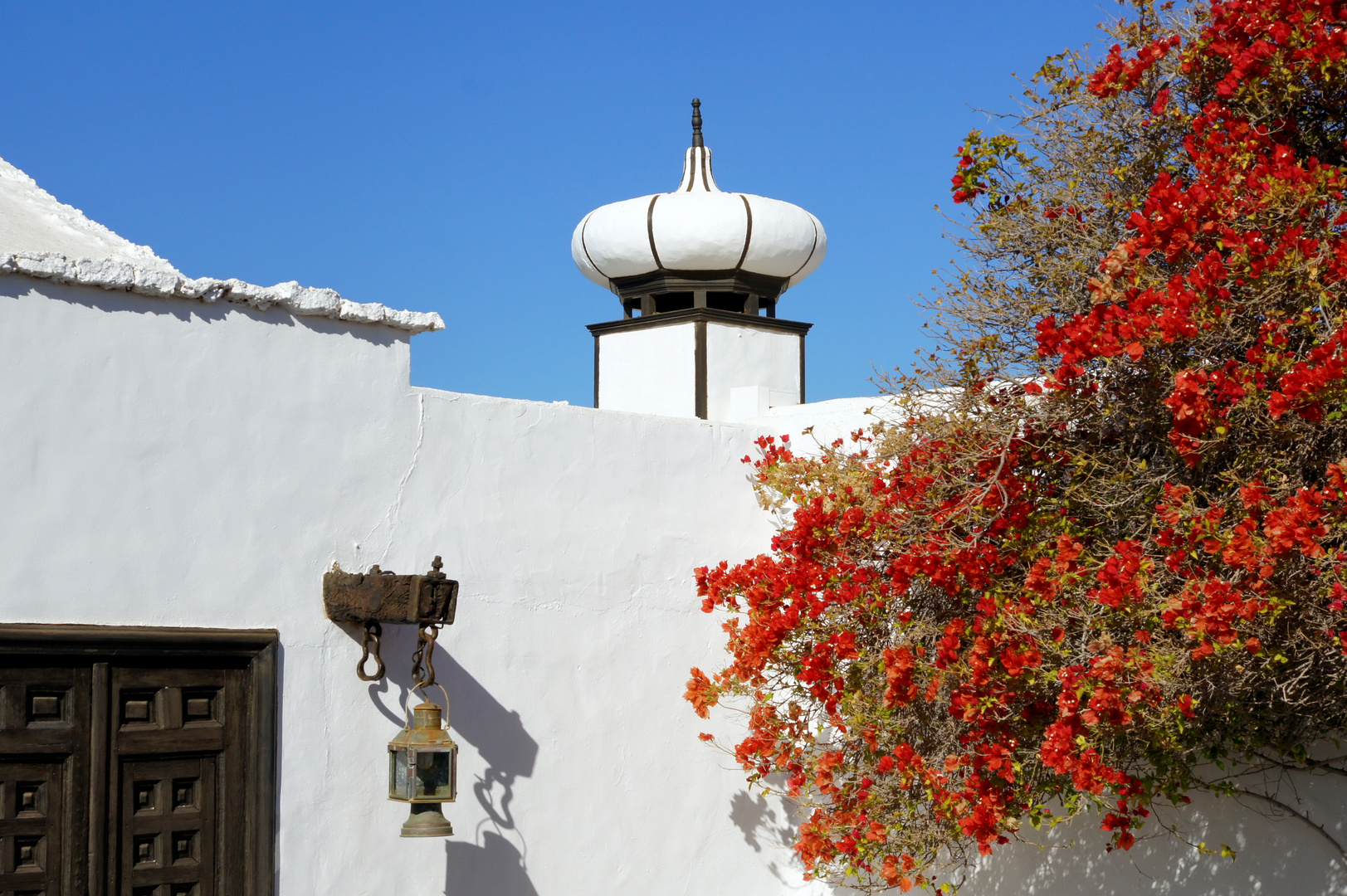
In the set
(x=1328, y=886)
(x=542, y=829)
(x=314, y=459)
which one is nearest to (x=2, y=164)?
(x=314, y=459)

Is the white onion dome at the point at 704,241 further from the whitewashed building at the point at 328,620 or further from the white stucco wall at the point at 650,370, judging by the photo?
the whitewashed building at the point at 328,620

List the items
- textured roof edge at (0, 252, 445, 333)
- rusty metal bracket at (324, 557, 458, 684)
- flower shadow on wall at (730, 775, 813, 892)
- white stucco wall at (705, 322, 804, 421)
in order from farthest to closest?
white stucco wall at (705, 322, 804, 421) → flower shadow on wall at (730, 775, 813, 892) → rusty metal bracket at (324, 557, 458, 684) → textured roof edge at (0, 252, 445, 333)

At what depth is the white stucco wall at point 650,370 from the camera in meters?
8.08

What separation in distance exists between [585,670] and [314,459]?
150cm

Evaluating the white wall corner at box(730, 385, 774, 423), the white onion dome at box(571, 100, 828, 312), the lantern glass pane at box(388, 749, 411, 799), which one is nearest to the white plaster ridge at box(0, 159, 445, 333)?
the lantern glass pane at box(388, 749, 411, 799)

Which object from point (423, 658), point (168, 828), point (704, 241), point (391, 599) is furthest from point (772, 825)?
point (704, 241)

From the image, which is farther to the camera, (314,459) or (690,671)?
(690,671)

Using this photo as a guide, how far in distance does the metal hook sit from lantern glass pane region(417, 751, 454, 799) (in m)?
0.39

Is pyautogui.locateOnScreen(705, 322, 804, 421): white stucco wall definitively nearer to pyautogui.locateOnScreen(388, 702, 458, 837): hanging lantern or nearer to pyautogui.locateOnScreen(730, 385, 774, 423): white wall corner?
pyautogui.locateOnScreen(730, 385, 774, 423): white wall corner

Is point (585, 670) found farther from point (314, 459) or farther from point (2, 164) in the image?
point (2, 164)

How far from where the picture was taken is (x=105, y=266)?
4.70 meters

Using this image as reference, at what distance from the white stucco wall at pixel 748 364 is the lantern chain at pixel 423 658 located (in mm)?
3007

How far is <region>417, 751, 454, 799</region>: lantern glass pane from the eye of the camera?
16.4 feet

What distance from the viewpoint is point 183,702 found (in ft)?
15.7
